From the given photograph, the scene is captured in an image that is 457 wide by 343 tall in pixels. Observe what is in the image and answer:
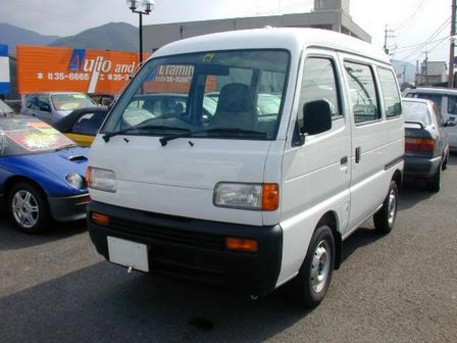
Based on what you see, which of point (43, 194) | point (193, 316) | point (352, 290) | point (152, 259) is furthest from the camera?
point (43, 194)

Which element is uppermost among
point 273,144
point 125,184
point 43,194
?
point 273,144

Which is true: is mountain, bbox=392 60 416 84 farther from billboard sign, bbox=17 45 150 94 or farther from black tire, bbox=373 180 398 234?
billboard sign, bbox=17 45 150 94

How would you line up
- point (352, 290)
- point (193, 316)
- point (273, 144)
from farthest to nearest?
1. point (352, 290)
2. point (193, 316)
3. point (273, 144)

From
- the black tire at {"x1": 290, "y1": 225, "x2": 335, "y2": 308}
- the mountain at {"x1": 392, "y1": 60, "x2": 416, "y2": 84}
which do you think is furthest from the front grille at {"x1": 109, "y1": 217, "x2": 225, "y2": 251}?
the mountain at {"x1": 392, "y1": 60, "x2": 416, "y2": 84}

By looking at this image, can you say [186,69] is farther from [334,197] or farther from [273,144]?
[334,197]

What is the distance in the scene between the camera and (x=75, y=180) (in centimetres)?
570

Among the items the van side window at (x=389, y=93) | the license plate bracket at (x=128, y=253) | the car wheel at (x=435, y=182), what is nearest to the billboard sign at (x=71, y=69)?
the car wheel at (x=435, y=182)

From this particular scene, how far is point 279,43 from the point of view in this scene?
3.50m

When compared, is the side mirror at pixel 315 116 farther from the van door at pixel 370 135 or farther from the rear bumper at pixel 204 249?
the van door at pixel 370 135

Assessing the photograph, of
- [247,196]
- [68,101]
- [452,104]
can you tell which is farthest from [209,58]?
[68,101]

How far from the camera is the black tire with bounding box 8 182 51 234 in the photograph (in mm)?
5574

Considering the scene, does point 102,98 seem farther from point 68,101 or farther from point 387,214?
point 387,214

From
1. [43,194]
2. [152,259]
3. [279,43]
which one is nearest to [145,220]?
[152,259]

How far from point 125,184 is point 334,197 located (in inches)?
62.9
